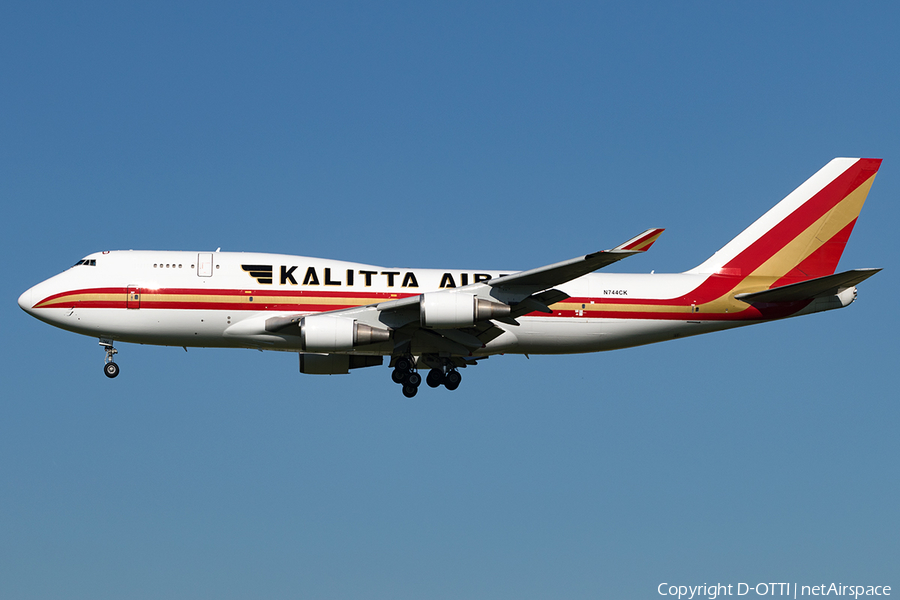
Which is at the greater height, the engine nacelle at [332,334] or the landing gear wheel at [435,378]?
the engine nacelle at [332,334]

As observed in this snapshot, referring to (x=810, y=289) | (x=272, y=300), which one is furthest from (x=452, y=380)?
(x=810, y=289)

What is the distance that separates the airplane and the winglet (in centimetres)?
315

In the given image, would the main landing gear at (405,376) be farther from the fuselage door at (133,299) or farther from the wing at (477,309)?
the fuselage door at (133,299)

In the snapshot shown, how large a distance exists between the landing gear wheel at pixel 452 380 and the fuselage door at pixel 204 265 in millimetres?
9450

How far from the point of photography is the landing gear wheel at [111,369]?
120ft

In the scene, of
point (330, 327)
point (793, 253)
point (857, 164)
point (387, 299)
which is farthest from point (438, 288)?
point (857, 164)

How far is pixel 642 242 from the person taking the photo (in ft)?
99.8

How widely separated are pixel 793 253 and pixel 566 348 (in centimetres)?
1032

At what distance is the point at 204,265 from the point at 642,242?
1580 centimetres

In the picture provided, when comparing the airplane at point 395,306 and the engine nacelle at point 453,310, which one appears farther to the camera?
the airplane at point 395,306

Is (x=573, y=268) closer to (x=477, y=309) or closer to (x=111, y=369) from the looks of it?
(x=477, y=309)

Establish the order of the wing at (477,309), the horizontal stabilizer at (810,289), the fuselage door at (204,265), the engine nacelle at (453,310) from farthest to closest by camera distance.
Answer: the fuselage door at (204,265) → the horizontal stabilizer at (810,289) → the engine nacelle at (453,310) → the wing at (477,309)

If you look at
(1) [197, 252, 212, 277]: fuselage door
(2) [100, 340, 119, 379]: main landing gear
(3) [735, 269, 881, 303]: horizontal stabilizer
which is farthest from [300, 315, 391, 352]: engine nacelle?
(3) [735, 269, 881, 303]: horizontal stabilizer

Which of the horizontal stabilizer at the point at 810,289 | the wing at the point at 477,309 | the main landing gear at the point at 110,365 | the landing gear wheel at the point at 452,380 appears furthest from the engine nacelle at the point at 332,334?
the horizontal stabilizer at the point at 810,289
